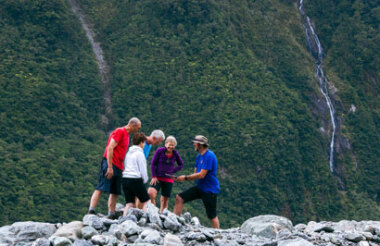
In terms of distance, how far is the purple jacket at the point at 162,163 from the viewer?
1158 centimetres

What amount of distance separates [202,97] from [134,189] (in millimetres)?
32015

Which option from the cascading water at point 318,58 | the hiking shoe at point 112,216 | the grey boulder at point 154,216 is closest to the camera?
the grey boulder at point 154,216

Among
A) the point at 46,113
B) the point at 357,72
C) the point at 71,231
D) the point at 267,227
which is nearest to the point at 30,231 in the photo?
the point at 71,231

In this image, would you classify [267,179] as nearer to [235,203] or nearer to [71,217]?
[235,203]

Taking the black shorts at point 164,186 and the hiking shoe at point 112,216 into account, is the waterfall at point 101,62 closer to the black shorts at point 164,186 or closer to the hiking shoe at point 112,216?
the black shorts at point 164,186

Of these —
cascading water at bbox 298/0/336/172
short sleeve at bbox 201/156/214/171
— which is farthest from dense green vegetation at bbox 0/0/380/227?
short sleeve at bbox 201/156/214/171

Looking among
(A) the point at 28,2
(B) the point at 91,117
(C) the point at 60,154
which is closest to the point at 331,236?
(C) the point at 60,154

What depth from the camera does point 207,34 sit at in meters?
47.0

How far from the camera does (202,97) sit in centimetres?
4219

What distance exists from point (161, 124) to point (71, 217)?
13.8 meters

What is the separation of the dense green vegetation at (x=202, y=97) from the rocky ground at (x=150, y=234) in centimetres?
2065

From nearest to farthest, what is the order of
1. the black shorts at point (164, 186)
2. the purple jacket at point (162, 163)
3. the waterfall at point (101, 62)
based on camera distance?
the purple jacket at point (162, 163)
the black shorts at point (164, 186)
the waterfall at point (101, 62)

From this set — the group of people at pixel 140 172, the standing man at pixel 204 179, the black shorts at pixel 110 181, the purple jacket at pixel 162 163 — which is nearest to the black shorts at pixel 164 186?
the group of people at pixel 140 172

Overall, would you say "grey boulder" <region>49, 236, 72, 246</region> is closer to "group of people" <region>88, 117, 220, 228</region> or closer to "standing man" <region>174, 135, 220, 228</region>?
"group of people" <region>88, 117, 220, 228</region>
